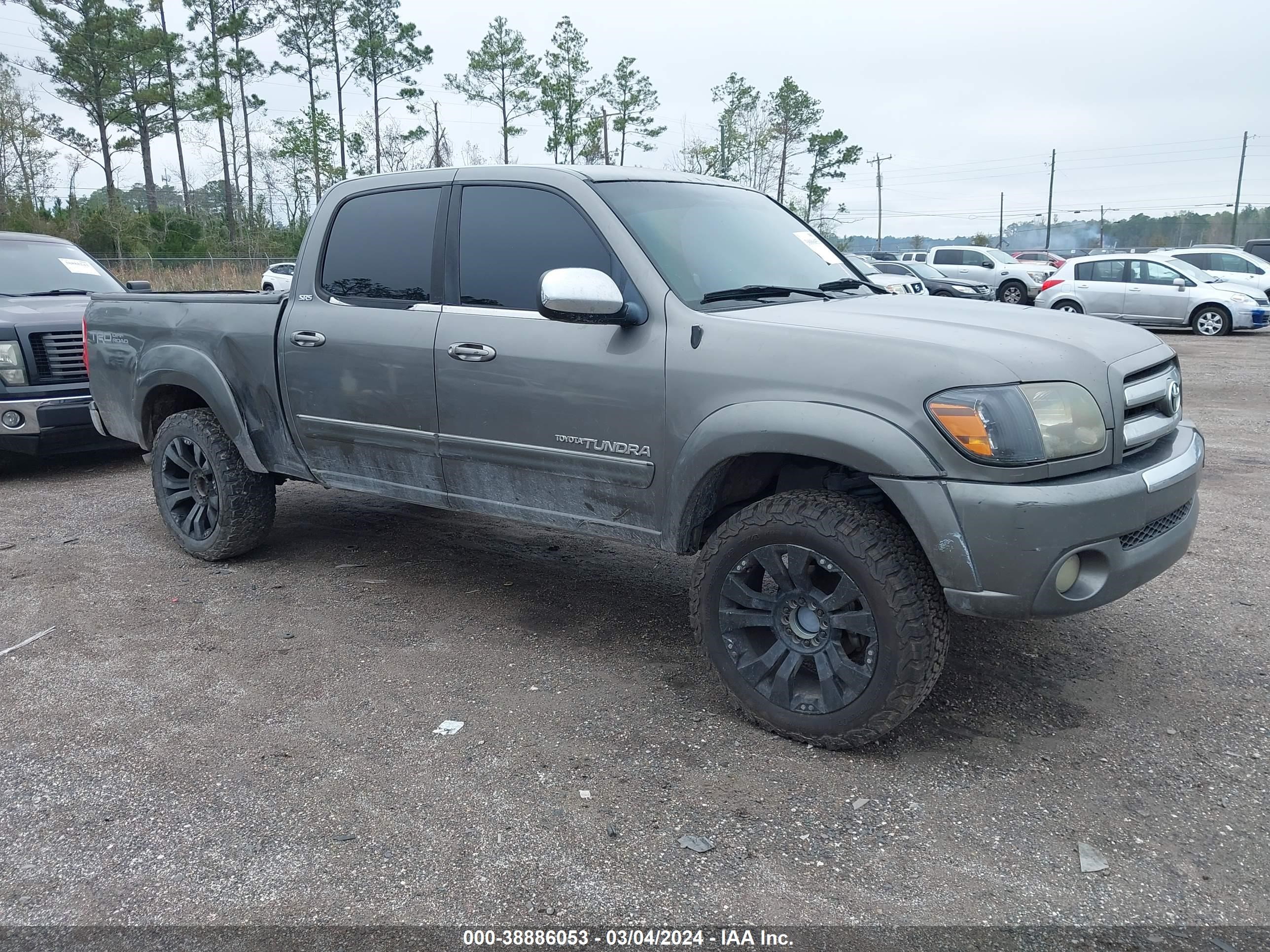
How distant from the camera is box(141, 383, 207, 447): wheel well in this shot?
5422 millimetres

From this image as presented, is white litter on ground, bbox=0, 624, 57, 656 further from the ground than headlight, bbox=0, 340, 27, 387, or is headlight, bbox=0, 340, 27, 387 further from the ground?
headlight, bbox=0, 340, 27, 387

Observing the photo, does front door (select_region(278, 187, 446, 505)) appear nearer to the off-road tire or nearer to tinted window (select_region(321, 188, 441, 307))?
tinted window (select_region(321, 188, 441, 307))

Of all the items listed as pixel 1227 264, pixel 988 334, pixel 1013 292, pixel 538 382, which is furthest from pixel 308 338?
pixel 1013 292

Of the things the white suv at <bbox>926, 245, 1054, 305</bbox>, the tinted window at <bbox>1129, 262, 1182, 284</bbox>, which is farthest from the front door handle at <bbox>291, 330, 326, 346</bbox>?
the white suv at <bbox>926, 245, 1054, 305</bbox>

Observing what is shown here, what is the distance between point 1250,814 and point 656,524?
6.68ft

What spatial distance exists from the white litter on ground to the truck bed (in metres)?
1.21

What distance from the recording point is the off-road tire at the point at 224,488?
16.6 feet

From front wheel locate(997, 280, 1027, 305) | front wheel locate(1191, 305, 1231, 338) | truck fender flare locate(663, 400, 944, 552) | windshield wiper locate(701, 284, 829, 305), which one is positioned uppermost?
windshield wiper locate(701, 284, 829, 305)

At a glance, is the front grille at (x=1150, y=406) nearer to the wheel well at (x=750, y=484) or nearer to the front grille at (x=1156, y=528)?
the front grille at (x=1156, y=528)

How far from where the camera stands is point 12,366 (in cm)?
717

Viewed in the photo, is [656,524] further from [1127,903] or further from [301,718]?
[1127,903]

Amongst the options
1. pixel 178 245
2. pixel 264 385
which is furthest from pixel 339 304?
pixel 178 245

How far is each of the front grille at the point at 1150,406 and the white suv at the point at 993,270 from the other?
2329 centimetres

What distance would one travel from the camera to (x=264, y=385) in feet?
15.6
